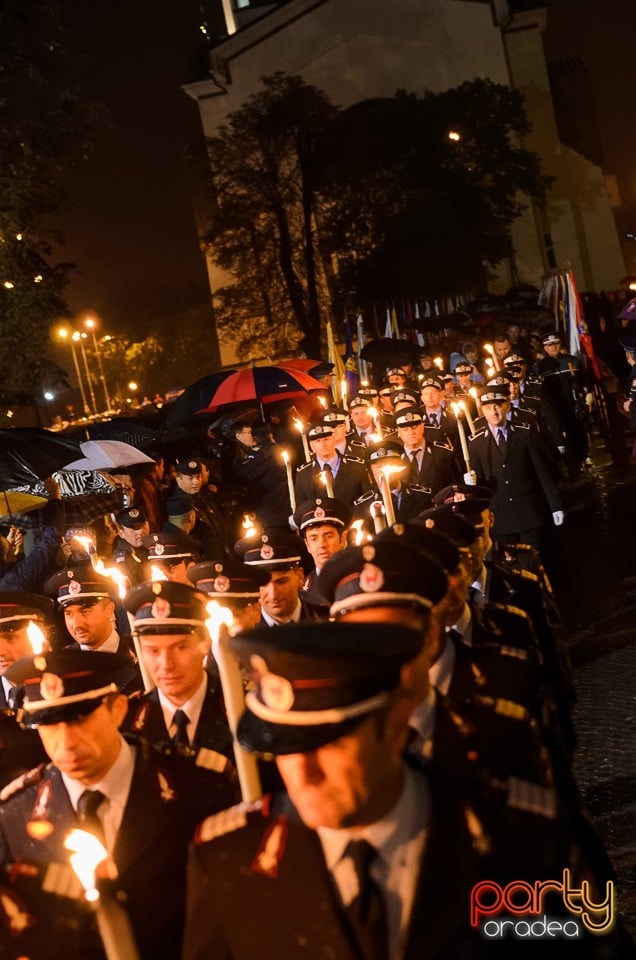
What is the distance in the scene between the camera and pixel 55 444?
8.60 meters

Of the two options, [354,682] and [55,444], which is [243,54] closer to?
[55,444]

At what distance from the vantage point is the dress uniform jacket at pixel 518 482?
909cm

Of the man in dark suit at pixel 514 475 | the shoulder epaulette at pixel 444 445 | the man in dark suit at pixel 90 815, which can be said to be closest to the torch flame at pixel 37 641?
the man in dark suit at pixel 90 815

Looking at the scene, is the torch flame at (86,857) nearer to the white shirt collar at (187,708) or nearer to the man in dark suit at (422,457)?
the white shirt collar at (187,708)

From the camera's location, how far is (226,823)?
2.23 m

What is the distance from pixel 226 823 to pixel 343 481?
721 cm

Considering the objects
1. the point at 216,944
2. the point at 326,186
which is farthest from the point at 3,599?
the point at 326,186

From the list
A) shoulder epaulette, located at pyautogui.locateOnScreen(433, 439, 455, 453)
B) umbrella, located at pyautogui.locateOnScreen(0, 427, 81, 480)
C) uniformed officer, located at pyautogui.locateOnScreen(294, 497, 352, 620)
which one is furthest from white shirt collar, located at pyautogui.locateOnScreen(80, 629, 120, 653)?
shoulder epaulette, located at pyautogui.locateOnScreen(433, 439, 455, 453)

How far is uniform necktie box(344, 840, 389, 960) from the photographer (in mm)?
1989

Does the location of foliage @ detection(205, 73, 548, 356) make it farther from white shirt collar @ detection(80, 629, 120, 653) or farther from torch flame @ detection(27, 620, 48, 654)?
torch flame @ detection(27, 620, 48, 654)

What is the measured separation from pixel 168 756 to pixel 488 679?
3.40ft

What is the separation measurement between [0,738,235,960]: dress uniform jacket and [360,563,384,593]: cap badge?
0.84 metres

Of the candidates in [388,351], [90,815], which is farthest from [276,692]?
[388,351]

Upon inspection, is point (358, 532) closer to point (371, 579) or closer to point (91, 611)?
point (91, 611)
